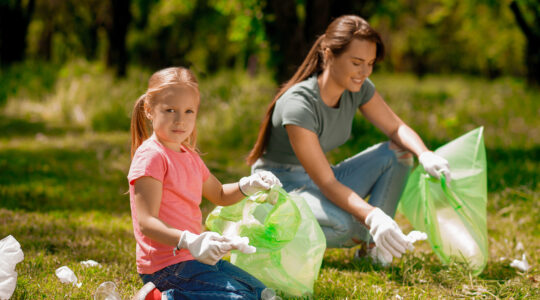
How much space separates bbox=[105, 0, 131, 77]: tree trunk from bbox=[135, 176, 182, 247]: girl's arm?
28.6 ft

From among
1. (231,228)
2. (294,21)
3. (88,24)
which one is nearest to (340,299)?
(231,228)

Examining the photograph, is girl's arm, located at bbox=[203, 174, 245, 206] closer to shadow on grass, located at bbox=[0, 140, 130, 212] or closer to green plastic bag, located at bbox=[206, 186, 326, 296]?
green plastic bag, located at bbox=[206, 186, 326, 296]

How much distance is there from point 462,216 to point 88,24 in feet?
44.6

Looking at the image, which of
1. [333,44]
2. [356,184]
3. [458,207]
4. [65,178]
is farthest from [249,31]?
[458,207]

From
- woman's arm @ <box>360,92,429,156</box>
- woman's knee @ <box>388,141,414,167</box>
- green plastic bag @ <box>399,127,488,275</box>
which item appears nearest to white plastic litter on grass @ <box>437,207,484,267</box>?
green plastic bag @ <box>399,127,488,275</box>

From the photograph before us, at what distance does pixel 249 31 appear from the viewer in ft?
22.2

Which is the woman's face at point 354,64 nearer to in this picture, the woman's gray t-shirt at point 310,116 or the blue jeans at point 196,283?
the woman's gray t-shirt at point 310,116

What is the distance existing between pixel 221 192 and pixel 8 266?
36.6 inches

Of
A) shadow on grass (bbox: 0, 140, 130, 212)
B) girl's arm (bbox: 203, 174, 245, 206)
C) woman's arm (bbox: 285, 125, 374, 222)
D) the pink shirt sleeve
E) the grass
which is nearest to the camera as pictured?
the pink shirt sleeve

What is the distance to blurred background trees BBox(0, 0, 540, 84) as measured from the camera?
6258mm

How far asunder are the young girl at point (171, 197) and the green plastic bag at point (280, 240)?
20 cm

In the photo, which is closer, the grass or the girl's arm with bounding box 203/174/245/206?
the girl's arm with bounding box 203/174/245/206

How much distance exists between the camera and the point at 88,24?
1458 centimetres

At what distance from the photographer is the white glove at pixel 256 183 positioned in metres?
2.40
